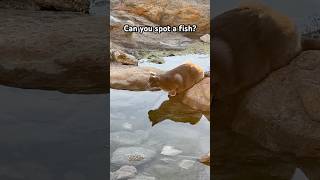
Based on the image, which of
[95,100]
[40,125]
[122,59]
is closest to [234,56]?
[122,59]

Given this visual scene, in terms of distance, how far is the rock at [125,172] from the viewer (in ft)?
13.2

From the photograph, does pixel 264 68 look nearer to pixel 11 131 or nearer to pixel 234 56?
pixel 234 56

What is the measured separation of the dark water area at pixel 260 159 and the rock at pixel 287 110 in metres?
0.10

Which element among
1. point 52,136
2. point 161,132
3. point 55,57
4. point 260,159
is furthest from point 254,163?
point 55,57

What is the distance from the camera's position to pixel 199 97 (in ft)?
14.5

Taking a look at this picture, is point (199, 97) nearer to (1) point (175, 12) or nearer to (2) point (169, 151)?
(2) point (169, 151)

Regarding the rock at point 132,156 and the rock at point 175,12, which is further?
the rock at point 175,12

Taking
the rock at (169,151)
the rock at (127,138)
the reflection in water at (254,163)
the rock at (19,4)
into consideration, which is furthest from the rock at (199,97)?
the rock at (19,4)

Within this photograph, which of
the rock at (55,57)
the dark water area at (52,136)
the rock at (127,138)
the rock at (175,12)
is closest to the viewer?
the dark water area at (52,136)

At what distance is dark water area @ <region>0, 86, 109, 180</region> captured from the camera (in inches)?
155

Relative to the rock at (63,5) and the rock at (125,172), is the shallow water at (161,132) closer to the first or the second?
the rock at (125,172)

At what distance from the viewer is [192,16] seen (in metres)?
4.30

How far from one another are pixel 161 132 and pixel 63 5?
103 inches

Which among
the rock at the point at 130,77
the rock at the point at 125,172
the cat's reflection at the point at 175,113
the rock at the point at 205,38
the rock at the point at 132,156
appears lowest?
the rock at the point at 125,172
